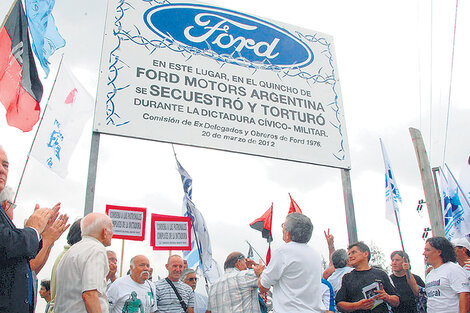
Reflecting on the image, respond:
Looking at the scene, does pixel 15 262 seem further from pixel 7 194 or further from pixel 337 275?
pixel 337 275

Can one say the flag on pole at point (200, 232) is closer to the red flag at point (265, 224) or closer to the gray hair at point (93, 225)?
the red flag at point (265, 224)

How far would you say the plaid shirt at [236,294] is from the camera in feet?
15.0

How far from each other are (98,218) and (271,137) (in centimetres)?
380

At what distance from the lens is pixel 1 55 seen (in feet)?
12.3

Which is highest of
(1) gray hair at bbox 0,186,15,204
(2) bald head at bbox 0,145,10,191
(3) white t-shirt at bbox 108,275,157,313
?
(2) bald head at bbox 0,145,10,191

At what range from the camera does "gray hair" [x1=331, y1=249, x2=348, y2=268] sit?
4.92 metres

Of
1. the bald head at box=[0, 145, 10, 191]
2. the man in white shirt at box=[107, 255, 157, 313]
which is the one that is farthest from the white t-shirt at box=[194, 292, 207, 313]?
the bald head at box=[0, 145, 10, 191]

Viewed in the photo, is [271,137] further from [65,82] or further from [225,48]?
[65,82]

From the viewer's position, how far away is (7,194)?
2.68m

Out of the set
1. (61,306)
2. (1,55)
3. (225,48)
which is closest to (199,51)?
(225,48)

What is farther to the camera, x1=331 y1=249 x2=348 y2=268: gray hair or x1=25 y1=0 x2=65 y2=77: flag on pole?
x1=331 y1=249 x2=348 y2=268: gray hair

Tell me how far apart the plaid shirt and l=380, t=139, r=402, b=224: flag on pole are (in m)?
3.01

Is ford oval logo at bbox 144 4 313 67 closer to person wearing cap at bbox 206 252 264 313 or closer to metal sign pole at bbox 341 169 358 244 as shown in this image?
metal sign pole at bbox 341 169 358 244

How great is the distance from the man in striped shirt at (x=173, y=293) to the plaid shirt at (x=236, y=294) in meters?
0.33
